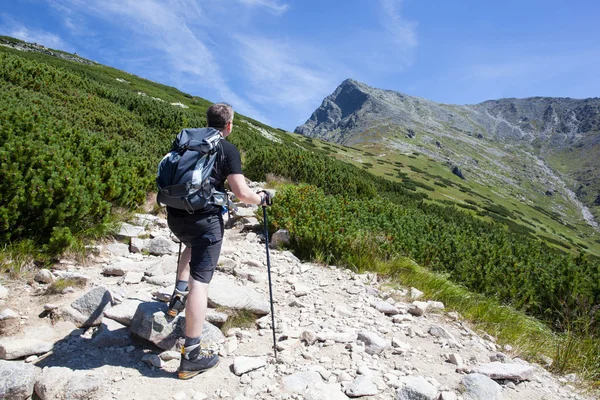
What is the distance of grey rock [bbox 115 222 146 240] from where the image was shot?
6.52 meters

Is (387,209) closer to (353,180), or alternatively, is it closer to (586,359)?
(353,180)

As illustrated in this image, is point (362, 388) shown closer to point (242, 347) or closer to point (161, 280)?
point (242, 347)

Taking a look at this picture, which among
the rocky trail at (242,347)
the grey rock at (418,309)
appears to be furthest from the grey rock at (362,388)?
the grey rock at (418,309)

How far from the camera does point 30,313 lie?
398 centimetres

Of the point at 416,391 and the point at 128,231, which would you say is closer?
the point at 416,391

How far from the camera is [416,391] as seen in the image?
3.30 m

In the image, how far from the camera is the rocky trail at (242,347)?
3.25 meters

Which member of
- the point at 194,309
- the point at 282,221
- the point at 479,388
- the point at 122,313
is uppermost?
the point at 282,221

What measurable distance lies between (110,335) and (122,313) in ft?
0.92

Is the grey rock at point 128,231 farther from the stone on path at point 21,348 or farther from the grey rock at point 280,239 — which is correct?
the stone on path at point 21,348

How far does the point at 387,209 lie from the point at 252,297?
7213mm

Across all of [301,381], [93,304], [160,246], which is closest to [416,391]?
[301,381]

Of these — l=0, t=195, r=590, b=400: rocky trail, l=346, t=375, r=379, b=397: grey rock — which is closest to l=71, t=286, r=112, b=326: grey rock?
l=0, t=195, r=590, b=400: rocky trail

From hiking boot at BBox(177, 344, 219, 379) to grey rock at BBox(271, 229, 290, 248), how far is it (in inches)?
166
